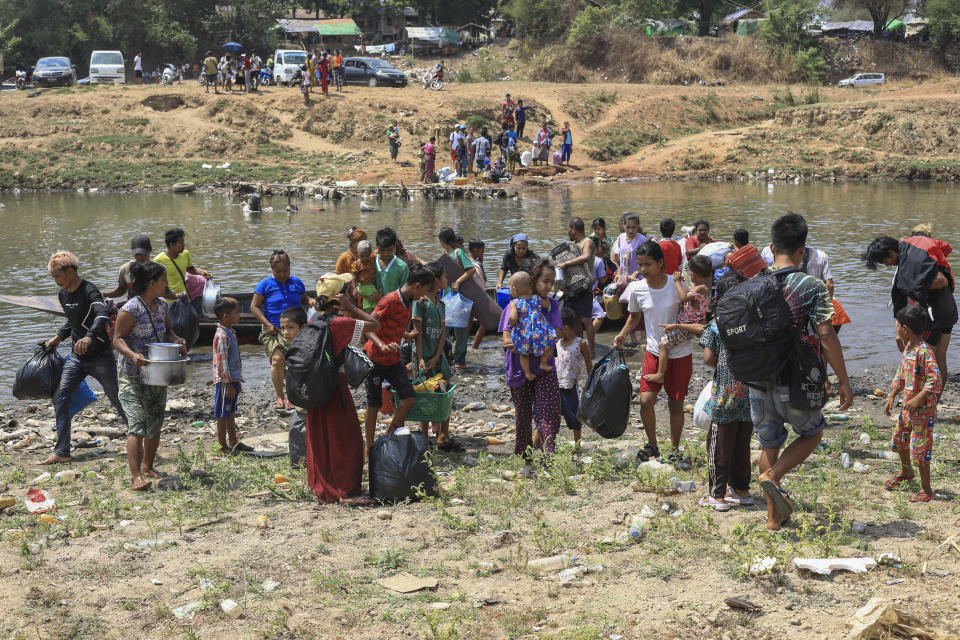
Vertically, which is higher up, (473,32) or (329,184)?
(473,32)

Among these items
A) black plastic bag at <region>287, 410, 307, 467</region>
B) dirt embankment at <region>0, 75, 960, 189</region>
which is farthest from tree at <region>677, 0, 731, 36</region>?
black plastic bag at <region>287, 410, 307, 467</region>

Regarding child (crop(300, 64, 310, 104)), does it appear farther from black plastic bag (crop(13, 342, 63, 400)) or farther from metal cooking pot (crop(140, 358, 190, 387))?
metal cooking pot (crop(140, 358, 190, 387))

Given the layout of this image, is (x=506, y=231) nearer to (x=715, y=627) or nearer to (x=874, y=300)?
(x=874, y=300)

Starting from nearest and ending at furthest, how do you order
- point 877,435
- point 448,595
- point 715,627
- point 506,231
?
point 715,627 < point 448,595 < point 877,435 < point 506,231

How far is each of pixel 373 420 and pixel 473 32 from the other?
6532 centimetres

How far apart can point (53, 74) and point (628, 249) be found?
40.6 meters

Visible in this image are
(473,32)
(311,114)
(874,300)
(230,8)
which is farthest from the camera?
(473,32)

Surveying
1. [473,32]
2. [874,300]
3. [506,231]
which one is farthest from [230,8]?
[874,300]

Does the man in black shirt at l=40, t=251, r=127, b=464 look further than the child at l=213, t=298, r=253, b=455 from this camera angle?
No

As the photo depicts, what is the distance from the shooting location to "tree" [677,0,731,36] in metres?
63.5

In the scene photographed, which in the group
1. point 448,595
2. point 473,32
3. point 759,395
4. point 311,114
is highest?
point 473,32

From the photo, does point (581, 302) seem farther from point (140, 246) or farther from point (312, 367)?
point (312, 367)

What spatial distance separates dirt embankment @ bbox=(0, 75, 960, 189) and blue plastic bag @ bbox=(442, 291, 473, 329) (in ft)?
82.1

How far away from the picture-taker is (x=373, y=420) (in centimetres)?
724
